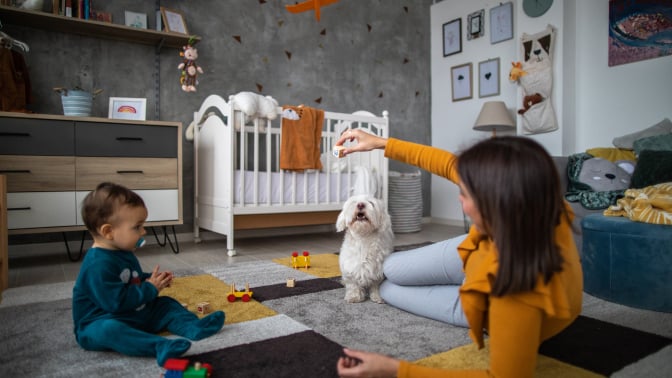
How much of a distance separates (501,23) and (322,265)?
3.09 meters

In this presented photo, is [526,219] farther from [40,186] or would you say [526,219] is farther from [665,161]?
[40,186]

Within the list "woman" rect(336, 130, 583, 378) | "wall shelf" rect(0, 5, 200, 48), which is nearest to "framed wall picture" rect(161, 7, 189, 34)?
"wall shelf" rect(0, 5, 200, 48)

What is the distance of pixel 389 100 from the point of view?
464 cm

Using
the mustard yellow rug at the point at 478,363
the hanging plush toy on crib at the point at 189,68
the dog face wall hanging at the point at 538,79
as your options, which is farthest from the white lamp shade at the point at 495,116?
the mustard yellow rug at the point at 478,363

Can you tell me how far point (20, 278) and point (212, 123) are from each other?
146 cm

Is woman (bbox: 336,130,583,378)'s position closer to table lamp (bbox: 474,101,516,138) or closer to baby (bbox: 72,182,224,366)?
baby (bbox: 72,182,224,366)

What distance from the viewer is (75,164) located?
2.59 meters

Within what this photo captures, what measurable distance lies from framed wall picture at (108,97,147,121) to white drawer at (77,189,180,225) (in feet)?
1.70

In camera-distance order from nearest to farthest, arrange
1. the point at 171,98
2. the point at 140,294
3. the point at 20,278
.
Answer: the point at 140,294, the point at 20,278, the point at 171,98

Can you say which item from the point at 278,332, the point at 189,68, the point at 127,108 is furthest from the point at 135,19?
the point at 278,332

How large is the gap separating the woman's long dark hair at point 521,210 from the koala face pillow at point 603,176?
232 cm

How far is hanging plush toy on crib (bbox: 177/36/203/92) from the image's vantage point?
3160mm

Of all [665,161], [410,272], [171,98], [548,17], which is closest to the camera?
[410,272]

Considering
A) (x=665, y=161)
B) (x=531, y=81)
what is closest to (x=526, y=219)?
(x=665, y=161)
